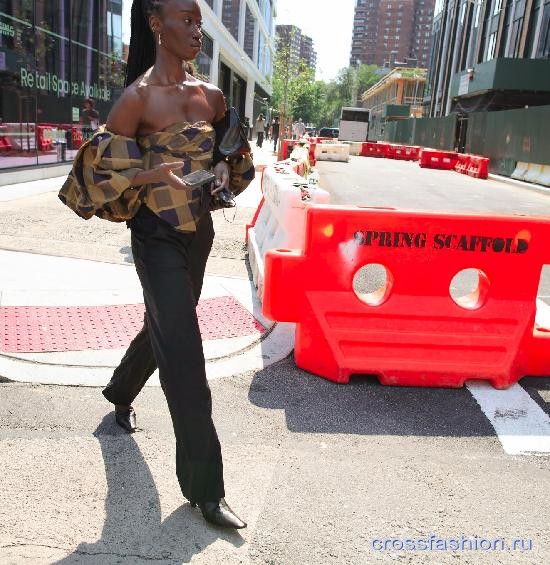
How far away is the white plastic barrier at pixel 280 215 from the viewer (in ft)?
17.3

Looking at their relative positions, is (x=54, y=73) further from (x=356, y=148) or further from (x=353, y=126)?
(x=353, y=126)

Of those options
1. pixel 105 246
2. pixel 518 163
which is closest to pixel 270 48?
pixel 518 163

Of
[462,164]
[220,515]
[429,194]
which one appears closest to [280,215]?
[220,515]

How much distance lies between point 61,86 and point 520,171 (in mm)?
18272

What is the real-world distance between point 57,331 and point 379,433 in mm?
2506

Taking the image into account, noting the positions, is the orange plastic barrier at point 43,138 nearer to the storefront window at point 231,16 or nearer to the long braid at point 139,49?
the long braid at point 139,49

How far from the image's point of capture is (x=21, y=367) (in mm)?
3975

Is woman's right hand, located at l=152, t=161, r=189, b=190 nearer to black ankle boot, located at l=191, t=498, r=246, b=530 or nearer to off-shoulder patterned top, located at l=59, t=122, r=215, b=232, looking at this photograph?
off-shoulder patterned top, located at l=59, t=122, r=215, b=232

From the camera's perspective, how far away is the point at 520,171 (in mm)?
25469

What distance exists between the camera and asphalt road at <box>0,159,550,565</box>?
2430 millimetres

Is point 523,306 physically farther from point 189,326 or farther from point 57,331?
point 57,331

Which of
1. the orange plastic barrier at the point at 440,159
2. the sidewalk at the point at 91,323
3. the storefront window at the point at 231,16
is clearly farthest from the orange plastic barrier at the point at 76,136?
the storefront window at the point at 231,16

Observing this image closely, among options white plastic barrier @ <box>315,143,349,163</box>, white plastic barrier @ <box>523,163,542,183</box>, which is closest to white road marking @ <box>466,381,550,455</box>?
white plastic barrier @ <box>523,163,542,183</box>

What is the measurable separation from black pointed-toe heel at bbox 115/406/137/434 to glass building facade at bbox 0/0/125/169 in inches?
428
